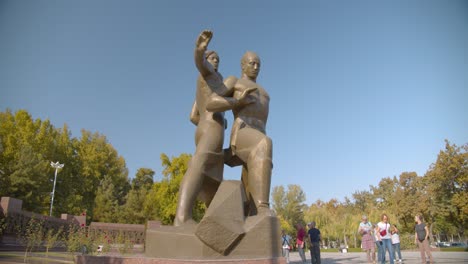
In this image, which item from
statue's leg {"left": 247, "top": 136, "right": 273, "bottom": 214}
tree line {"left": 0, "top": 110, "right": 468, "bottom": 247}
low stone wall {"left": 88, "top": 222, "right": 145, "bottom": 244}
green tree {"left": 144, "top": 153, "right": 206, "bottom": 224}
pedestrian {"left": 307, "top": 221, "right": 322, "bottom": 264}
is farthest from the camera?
green tree {"left": 144, "top": 153, "right": 206, "bottom": 224}

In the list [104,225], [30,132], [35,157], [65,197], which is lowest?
[104,225]

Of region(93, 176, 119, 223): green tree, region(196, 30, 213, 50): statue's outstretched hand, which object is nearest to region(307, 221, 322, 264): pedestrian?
region(196, 30, 213, 50): statue's outstretched hand

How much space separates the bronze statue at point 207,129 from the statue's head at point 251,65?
387 mm

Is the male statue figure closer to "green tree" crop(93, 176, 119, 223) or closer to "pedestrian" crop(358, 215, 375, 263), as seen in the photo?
"pedestrian" crop(358, 215, 375, 263)

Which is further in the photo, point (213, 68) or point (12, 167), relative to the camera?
point (12, 167)

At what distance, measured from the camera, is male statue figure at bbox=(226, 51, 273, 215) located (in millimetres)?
5574

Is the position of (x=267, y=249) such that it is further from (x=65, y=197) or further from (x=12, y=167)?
(x=65, y=197)

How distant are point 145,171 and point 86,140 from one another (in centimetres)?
1010

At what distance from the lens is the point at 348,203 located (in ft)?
219

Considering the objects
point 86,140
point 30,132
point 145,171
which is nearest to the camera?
point 30,132

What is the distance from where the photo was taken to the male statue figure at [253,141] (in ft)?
18.3

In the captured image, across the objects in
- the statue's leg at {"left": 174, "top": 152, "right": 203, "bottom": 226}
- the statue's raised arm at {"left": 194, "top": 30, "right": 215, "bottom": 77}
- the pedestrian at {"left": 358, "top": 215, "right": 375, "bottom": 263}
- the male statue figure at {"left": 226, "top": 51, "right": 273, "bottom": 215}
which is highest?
the statue's raised arm at {"left": 194, "top": 30, "right": 215, "bottom": 77}

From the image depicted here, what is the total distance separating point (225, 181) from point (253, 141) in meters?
0.83

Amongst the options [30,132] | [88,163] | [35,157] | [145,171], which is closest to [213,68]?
[35,157]
